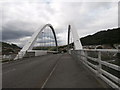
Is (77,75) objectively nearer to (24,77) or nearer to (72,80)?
(72,80)

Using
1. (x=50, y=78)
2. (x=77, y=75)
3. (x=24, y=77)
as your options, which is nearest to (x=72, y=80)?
(x=50, y=78)

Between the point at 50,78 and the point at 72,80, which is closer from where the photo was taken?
the point at 72,80

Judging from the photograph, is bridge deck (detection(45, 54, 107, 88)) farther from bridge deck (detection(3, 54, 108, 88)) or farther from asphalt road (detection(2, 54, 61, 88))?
asphalt road (detection(2, 54, 61, 88))

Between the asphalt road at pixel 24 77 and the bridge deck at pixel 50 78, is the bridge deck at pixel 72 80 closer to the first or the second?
the bridge deck at pixel 50 78

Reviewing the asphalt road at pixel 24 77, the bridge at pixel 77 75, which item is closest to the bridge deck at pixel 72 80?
the bridge at pixel 77 75

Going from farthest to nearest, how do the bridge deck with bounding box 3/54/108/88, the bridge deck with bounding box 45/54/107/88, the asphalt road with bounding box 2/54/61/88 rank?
the asphalt road with bounding box 2/54/61/88 < the bridge deck with bounding box 3/54/108/88 < the bridge deck with bounding box 45/54/107/88

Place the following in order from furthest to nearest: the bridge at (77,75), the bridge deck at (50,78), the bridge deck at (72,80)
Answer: the bridge deck at (50,78) < the bridge deck at (72,80) < the bridge at (77,75)

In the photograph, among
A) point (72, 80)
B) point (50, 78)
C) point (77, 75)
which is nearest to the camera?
point (72, 80)

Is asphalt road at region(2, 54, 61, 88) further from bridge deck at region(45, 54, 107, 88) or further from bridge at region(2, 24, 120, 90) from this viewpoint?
bridge deck at region(45, 54, 107, 88)

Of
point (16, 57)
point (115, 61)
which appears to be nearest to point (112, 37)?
point (16, 57)

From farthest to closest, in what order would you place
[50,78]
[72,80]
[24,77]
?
1. [24,77]
2. [50,78]
3. [72,80]

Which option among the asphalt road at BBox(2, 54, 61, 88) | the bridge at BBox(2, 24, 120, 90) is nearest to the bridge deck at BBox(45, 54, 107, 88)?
the bridge at BBox(2, 24, 120, 90)

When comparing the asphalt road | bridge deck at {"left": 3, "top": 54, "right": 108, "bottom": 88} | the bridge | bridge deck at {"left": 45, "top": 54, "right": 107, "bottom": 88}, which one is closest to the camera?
the bridge

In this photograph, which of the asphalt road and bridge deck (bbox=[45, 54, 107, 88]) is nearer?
bridge deck (bbox=[45, 54, 107, 88])
